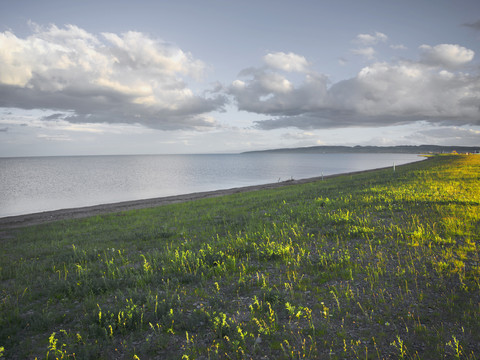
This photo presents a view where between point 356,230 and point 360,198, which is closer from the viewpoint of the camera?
point 356,230

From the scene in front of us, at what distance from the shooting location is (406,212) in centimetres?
1401

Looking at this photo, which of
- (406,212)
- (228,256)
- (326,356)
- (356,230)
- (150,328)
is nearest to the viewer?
(326,356)

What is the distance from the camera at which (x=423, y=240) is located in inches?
385

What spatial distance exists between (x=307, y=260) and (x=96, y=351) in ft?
21.9

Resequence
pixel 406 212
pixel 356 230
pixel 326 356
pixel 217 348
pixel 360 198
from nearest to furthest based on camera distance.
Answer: pixel 326 356
pixel 217 348
pixel 356 230
pixel 406 212
pixel 360 198

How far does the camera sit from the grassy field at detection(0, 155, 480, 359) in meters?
5.12

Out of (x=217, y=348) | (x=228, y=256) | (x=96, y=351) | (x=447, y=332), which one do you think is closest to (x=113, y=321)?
(x=96, y=351)

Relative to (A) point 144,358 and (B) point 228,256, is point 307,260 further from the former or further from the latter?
(A) point 144,358

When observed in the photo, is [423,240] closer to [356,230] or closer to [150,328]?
[356,230]

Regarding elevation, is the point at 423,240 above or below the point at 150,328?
above

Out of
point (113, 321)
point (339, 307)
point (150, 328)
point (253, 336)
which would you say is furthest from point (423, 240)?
point (113, 321)

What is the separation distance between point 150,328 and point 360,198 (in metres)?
17.6

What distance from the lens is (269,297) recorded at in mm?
6730

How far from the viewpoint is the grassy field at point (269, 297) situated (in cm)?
512
